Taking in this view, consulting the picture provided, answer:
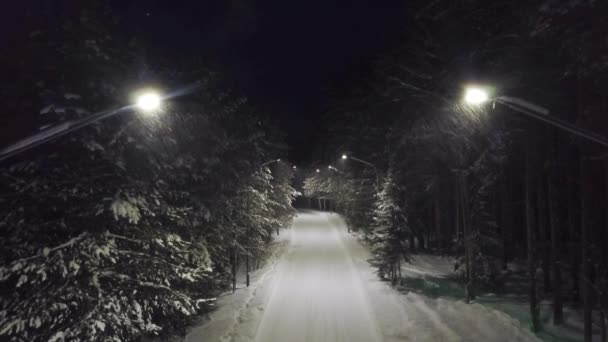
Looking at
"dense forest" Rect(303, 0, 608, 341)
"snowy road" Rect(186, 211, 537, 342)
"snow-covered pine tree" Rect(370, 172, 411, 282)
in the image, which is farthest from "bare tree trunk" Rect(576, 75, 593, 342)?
"snow-covered pine tree" Rect(370, 172, 411, 282)

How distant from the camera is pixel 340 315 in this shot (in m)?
15.1

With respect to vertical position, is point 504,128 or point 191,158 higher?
point 504,128

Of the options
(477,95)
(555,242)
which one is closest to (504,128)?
(555,242)

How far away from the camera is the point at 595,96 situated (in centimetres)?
1137

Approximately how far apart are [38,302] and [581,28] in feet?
44.4

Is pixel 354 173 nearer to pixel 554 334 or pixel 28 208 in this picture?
pixel 554 334

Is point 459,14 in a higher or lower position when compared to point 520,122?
higher

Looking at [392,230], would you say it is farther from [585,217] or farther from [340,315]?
[585,217]

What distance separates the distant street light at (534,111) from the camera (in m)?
5.44

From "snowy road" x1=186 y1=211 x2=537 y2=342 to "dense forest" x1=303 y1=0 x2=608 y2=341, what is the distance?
5.69 feet

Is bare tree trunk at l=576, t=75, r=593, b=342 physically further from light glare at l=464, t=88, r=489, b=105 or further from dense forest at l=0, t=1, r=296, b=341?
dense forest at l=0, t=1, r=296, b=341

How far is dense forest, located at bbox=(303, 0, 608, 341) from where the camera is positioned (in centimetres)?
1061

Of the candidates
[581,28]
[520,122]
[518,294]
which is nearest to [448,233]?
[518,294]

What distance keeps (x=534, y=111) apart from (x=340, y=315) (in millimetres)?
11361
